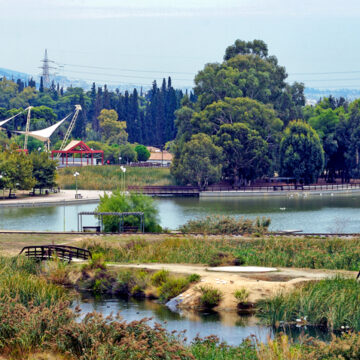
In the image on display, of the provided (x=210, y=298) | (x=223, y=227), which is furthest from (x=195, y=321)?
(x=223, y=227)

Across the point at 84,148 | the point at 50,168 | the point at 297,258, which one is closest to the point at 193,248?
the point at 297,258

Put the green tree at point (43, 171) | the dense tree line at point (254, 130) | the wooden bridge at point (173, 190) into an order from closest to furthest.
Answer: the green tree at point (43, 171) → the wooden bridge at point (173, 190) → the dense tree line at point (254, 130)

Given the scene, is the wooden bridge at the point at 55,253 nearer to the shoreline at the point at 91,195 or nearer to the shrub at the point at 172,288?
the shrub at the point at 172,288

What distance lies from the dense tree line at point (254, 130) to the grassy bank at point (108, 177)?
16.4 feet

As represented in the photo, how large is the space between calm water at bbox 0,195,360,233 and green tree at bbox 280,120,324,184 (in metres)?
6.06

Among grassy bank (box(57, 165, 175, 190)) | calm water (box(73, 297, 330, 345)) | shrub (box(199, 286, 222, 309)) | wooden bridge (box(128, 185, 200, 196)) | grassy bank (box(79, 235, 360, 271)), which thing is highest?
grassy bank (box(57, 165, 175, 190))

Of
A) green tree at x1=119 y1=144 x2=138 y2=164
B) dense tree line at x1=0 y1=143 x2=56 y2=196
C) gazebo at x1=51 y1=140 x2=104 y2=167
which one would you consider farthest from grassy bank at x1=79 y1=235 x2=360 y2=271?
green tree at x1=119 y1=144 x2=138 y2=164

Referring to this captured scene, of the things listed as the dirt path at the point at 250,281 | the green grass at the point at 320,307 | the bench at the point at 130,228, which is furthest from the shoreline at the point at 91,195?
the green grass at the point at 320,307

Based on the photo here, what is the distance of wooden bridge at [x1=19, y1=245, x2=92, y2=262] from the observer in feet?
108

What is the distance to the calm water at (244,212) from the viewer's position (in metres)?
60.9

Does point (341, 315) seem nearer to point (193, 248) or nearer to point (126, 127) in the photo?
point (193, 248)

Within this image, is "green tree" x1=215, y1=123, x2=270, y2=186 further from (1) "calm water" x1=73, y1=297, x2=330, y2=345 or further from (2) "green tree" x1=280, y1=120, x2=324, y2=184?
(1) "calm water" x1=73, y1=297, x2=330, y2=345

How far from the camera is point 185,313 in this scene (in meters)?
27.5

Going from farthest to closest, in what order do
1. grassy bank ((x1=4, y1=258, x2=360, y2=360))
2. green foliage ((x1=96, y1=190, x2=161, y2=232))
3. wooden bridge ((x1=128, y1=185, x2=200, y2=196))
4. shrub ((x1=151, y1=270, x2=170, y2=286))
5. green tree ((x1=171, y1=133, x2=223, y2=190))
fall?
wooden bridge ((x1=128, y1=185, x2=200, y2=196)), green tree ((x1=171, y1=133, x2=223, y2=190)), green foliage ((x1=96, y1=190, x2=161, y2=232)), shrub ((x1=151, y1=270, x2=170, y2=286)), grassy bank ((x1=4, y1=258, x2=360, y2=360))
